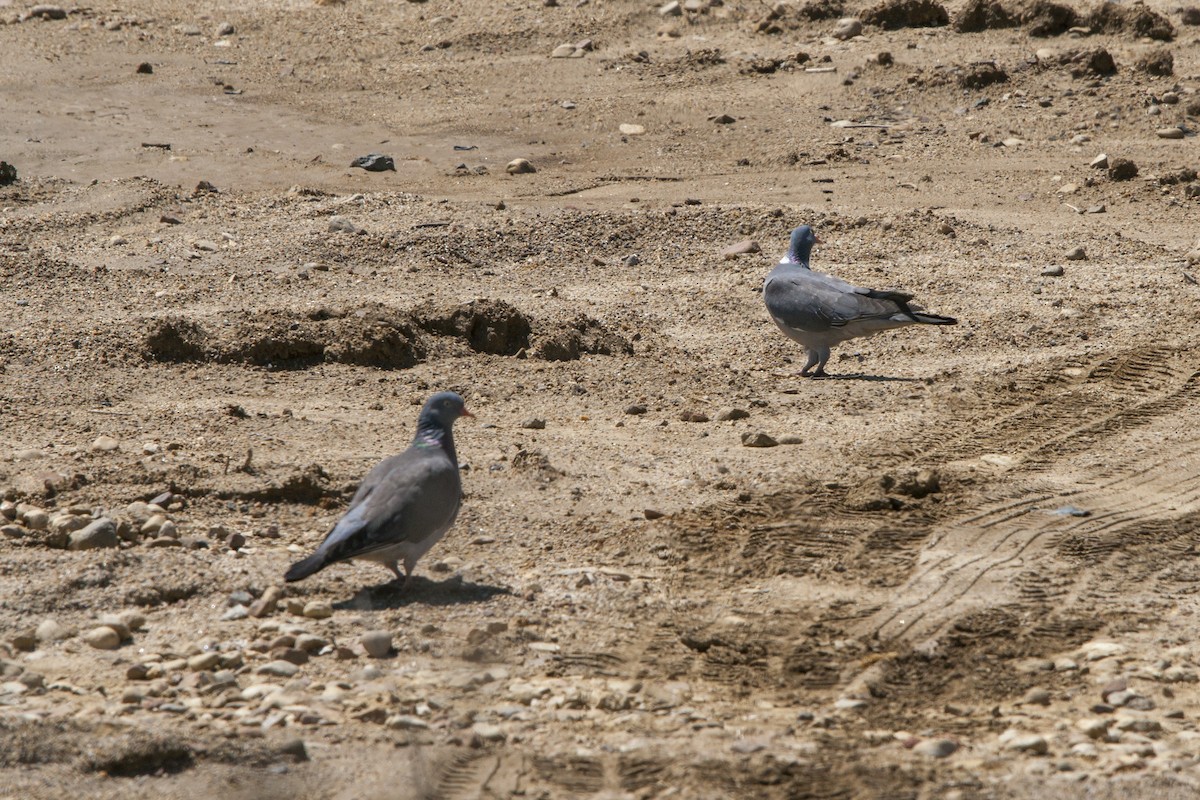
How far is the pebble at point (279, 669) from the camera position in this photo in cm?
449

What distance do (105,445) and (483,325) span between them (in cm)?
208

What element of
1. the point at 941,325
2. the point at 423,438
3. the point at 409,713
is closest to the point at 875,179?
the point at 941,325

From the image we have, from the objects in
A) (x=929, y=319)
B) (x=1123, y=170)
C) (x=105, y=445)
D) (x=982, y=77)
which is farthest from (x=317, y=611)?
(x=982, y=77)

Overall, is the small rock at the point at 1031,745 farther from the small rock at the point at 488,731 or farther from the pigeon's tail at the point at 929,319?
the pigeon's tail at the point at 929,319

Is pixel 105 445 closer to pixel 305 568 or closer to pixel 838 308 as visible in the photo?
pixel 305 568

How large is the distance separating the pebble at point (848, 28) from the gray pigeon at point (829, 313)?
6603 mm

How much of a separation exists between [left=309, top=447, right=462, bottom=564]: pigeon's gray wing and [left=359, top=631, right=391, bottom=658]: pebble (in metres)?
0.29

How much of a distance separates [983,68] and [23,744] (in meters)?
10.5

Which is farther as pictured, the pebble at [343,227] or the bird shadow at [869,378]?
the pebble at [343,227]

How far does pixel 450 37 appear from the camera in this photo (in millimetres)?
14633

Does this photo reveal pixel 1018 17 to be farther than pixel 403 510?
Yes

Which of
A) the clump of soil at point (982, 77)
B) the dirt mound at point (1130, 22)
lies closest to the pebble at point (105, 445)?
the clump of soil at point (982, 77)

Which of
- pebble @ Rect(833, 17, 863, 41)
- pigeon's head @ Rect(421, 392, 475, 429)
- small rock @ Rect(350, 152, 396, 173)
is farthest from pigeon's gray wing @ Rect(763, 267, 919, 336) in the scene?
pebble @ Rect(833, 17, 863, 41)

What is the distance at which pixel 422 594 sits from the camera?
5.07 m
